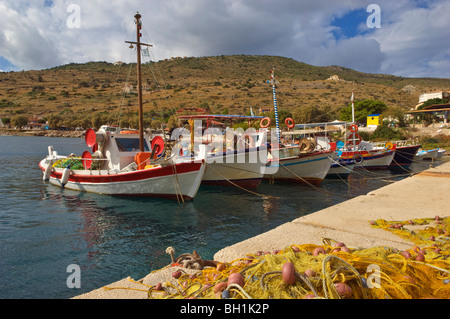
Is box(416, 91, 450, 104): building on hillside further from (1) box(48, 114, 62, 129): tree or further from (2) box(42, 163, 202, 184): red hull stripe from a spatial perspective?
(1) box(48, 114, 62, 129): tree

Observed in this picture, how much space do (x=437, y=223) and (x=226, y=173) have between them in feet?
34.7

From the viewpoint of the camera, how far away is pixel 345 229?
15.7 ft

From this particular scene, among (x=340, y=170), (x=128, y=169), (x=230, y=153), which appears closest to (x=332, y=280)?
(x=128, y=169)

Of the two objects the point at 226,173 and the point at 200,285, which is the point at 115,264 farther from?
the point at 226,173

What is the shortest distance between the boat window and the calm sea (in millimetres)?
2561

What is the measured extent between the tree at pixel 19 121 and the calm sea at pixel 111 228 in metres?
77.0

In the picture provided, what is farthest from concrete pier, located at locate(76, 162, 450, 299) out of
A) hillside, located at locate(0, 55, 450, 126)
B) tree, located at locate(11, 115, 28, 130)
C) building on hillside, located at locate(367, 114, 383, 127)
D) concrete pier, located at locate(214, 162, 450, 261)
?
tree, located at locate(11, 115, 28, 130)

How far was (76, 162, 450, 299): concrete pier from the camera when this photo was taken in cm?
343

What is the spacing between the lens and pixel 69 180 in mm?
14273

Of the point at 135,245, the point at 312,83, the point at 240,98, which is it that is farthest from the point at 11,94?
the point at 135,245

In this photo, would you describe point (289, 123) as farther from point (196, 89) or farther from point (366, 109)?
point (196, 89)

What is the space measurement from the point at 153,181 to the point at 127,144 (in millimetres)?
3652

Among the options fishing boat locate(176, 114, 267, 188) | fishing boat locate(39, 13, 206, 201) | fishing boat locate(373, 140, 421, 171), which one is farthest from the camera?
fishing boat locate(373, 140, 421, 171)

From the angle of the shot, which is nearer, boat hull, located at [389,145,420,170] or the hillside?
boat hull, located at [389,145,420,170]
